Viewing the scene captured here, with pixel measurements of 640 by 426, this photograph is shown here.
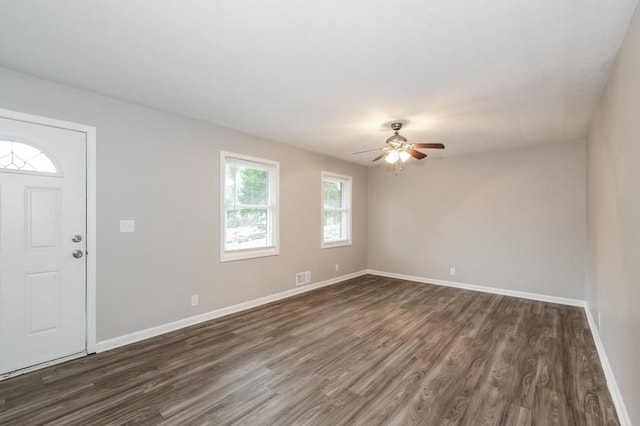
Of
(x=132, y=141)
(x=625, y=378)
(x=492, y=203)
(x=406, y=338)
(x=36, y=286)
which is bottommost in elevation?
(x=406, y=338)

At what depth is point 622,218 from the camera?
2.14 metres

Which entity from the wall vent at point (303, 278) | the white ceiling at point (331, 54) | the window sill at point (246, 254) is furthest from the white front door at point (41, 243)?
the wall vent at point (303, 278)

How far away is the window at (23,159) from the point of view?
8.29ft

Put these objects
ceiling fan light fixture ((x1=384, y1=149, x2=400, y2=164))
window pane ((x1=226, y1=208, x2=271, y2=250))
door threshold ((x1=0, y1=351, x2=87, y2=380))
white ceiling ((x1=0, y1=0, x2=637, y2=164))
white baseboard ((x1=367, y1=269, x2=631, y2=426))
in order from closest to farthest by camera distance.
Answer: white ceiling ((x1=0, y1=0, x2=637, y2=164)), white baseboard ((x1=367, y1=269, x2=631, y2=426)), door threshold ((x1=0, y1=351, x2=87, y2=380)), ceiling fan light fixture ((x1=384, y1=149, x2=400, y2=164)), window pane ((x1=226, y1=208, x2=271, y2=250))

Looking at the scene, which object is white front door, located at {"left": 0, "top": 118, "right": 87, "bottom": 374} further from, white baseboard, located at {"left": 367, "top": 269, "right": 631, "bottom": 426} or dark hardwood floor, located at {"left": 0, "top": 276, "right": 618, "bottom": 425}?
white baseboard, located at {"left": 367, "top": 269, "right": 631, "bottom": 426}

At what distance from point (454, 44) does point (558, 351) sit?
10.3ft

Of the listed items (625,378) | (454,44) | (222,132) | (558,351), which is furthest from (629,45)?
(222,132)

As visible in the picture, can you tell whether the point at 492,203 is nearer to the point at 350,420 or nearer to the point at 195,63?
the point at 350,420

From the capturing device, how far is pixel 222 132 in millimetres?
4051

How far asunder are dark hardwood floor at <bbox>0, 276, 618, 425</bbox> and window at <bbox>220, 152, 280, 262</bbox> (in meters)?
1.04

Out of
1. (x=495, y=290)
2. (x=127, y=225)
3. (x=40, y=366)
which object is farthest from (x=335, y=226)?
(x=40, y=366)

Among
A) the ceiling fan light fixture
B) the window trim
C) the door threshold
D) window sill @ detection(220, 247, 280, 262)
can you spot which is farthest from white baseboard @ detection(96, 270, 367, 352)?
the ceiling fan light fixture

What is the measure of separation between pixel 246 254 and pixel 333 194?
2501 mm

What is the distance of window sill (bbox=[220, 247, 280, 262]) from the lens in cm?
409
